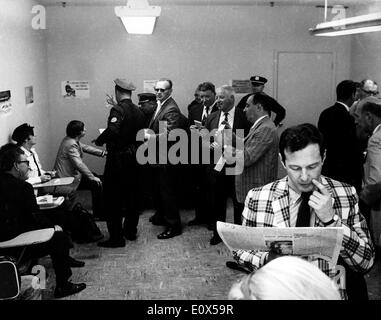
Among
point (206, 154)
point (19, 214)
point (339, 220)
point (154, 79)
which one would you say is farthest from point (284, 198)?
point (154, 79)

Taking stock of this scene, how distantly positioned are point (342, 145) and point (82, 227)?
81.1 inches

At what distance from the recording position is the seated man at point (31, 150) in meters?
2.89

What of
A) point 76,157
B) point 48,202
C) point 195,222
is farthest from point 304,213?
point 195,222

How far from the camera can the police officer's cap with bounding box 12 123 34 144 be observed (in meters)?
2.87

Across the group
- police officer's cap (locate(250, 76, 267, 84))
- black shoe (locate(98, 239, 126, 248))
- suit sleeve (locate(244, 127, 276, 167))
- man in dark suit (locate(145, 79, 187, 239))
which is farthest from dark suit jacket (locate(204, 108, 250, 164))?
black shoe (locate(98, 239, 126, 248))

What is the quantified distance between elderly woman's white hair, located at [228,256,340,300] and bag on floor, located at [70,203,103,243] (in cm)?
298

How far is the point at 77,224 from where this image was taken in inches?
144

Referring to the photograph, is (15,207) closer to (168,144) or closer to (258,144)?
(258,144)

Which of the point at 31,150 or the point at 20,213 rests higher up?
the point at 31,150

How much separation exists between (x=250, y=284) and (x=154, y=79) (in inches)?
140

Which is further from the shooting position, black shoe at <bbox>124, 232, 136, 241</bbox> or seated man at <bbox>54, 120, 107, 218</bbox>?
black shoe at <bbox>124, 232, 136, 241</bbox>

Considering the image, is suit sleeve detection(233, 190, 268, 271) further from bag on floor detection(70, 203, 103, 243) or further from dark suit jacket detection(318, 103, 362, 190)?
bag on floor detection(70, 203, 103, 243)

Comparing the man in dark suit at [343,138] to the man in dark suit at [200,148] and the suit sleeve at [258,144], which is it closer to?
the suit sleeve at [258,144]

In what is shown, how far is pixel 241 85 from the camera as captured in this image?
4.79 metres
